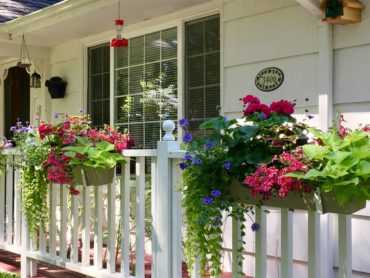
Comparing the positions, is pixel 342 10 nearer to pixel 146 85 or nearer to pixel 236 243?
pixel 236 243

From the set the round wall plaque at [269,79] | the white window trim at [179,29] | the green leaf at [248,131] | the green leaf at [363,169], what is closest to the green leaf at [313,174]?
the green leaf at [363,169]

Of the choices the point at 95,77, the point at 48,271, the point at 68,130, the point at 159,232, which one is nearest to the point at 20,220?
the point at 48,271

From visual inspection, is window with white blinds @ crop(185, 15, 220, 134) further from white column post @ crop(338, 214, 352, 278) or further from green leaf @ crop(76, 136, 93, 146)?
white column post @ crop(338, 214, 352, 278)

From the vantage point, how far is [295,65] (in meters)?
4.03

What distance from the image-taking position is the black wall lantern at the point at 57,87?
6375 mm

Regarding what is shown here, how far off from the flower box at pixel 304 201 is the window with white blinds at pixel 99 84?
145 inches

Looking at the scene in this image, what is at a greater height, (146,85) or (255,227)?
(146,85)

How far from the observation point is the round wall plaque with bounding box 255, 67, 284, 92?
4.14 m

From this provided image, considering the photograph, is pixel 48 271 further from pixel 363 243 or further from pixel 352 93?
pixel 352 93

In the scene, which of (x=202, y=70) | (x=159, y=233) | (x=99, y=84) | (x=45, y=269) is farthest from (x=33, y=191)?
(x=99, y=84)

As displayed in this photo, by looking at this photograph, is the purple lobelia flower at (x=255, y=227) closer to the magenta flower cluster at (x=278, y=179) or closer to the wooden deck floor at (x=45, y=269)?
the magenta flower cluster at (x=278, y=179)

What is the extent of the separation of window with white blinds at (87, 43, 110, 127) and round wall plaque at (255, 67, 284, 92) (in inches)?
87.3

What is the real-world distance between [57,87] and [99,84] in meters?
0.61

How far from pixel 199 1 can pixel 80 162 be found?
2035 millimetres
